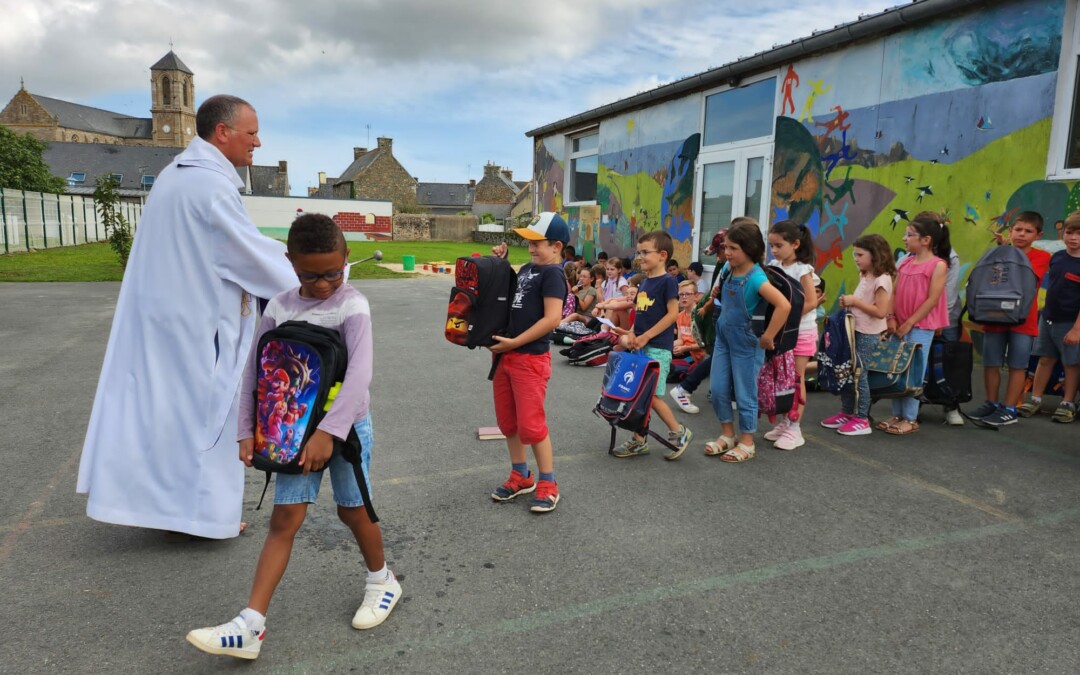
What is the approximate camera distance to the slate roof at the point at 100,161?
230ft

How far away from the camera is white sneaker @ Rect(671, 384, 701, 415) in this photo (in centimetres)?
642

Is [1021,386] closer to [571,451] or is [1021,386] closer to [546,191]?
[571,451]

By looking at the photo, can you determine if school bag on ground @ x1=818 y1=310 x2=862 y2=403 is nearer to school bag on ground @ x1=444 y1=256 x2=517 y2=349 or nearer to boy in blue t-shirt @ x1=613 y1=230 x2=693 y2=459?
boy in blue t-shirt @ x1=613 y1=230 x2=693 y2=459

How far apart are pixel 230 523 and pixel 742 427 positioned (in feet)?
11.2

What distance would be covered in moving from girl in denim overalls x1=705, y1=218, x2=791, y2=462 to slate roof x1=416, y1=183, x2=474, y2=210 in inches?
3363

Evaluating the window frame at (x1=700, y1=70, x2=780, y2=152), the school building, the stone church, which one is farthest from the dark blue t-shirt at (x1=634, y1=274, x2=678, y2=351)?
the stone church

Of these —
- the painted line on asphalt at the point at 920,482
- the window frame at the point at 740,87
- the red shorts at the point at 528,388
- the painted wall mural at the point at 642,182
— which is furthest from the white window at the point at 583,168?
the red shorts at the point at 528,388

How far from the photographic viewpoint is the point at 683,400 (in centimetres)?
656

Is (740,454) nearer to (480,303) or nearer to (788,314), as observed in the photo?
(788,314)

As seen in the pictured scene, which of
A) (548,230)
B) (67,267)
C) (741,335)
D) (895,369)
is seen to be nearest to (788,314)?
(741,335)

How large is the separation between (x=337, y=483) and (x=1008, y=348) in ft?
19.7

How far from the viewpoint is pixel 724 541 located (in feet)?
11.9

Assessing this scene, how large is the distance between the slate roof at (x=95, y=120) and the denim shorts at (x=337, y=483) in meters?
115

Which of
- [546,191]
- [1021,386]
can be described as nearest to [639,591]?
[1021,386]
